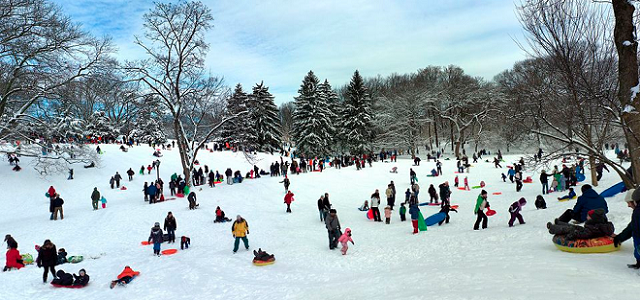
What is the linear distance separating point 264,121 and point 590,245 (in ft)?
133

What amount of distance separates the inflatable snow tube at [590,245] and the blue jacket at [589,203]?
3.71ft

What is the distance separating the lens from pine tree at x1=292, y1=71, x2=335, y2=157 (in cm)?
4291

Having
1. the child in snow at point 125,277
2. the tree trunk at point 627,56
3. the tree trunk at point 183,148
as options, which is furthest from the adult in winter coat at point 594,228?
the tree trunk at point 183,148

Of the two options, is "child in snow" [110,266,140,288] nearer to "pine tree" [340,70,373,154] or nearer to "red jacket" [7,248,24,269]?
"red jacket" [7,248,24,269]

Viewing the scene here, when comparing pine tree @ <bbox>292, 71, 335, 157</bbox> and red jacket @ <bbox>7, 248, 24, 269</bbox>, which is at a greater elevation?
pine tree @ <bbox>292, 71, 335, 157</bbox>

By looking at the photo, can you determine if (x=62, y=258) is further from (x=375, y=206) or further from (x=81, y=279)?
(x=375, y=206)

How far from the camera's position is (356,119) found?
44.1 meters

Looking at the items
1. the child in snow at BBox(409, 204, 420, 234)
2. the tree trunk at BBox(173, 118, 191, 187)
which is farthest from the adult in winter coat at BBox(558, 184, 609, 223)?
the tree trunk at BBox(173, 118, 191, 187)

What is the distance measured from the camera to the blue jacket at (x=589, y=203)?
26.5ft

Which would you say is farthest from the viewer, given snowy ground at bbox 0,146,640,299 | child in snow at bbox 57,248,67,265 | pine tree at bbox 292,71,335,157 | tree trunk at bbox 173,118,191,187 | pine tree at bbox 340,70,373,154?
pine tree at bbox 340,70,373,154

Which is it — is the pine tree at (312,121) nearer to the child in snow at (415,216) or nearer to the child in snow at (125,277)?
the child in snow at (415,216)

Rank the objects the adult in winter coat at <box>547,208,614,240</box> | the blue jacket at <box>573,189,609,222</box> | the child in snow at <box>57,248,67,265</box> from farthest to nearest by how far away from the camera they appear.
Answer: the child in snow at <box>57,248,67,265</box>
the blue jacket at <box>573,189,609,222</box>
the adult in winter coat at <box>547,208,614,240</box>

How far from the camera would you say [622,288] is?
207 inches

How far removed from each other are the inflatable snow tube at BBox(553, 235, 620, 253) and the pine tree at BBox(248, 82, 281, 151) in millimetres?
37846
